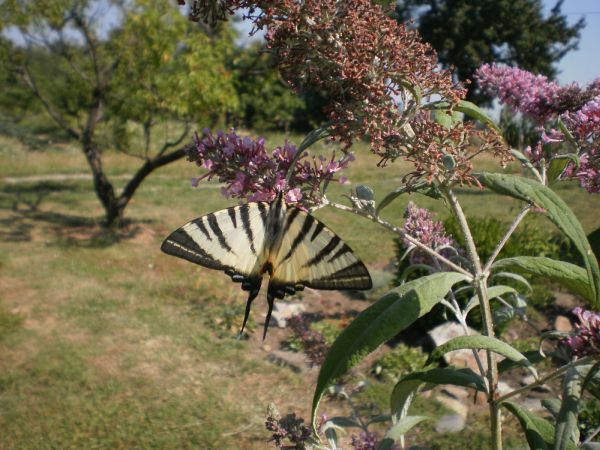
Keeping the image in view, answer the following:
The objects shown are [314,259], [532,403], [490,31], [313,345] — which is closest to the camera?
[314,259]

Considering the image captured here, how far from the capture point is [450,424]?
12.1 ft

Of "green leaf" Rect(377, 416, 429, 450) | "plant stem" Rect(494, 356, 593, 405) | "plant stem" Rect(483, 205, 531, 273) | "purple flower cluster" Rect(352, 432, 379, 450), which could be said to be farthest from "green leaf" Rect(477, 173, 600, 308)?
"purple flower cluster" Rect(352, 432, 379, 450)

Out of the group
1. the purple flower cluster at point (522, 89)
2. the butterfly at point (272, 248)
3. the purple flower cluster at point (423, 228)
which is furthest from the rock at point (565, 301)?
the butterfly at point (272, 248)

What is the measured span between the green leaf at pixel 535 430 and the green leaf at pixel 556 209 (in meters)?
0.39

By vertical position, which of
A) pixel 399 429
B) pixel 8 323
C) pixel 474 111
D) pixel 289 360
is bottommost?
pixel 8 323

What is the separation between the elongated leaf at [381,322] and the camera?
125 centimetres

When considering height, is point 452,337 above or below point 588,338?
below

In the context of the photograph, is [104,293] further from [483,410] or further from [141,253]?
[483,410]

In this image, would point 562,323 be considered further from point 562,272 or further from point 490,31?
point 490,31

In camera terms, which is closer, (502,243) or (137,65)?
(502,243)

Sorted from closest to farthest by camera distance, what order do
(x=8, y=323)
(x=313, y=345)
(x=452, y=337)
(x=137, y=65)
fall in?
1. (x=313, y=345)
2. (x=452, y=337)
3. (x=8, y=323)
4. (x=137, y=65)

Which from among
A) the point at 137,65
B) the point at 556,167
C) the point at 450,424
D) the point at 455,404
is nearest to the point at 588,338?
the point at 556,167

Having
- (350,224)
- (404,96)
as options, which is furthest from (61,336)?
(350,224)

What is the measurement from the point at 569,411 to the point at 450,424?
8.46 feet
